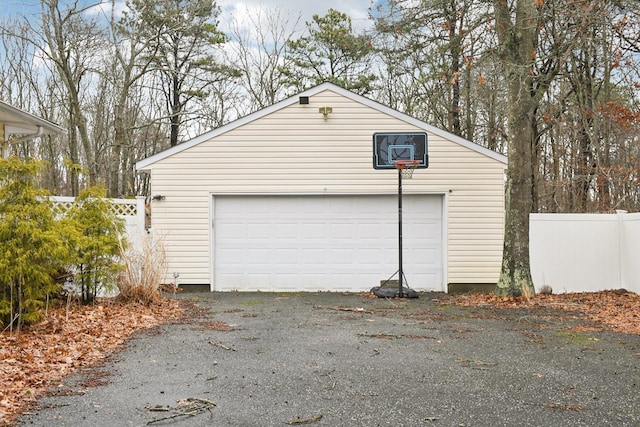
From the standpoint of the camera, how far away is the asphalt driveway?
12.8 feet

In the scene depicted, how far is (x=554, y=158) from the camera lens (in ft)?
63.5

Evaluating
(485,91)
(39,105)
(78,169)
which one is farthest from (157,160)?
(39,105)

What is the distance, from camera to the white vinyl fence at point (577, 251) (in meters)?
11.1

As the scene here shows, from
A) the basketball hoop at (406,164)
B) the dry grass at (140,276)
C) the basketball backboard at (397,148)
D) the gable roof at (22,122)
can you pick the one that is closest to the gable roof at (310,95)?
the basketball backboard at (397,148)

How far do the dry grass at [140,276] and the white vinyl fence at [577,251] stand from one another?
684 cm

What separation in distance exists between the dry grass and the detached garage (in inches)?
97.8

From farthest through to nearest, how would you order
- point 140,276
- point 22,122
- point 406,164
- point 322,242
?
point 322,242 < point 406,164 < point 22,122 < point 140,276

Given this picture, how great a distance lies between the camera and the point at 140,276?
9.05 meters

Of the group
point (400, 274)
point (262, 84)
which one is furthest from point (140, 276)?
point (262, 84)

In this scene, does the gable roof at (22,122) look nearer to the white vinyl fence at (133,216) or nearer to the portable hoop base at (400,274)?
the white vinyl fence at (133,216)

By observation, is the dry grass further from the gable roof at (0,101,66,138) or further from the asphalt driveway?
the gable roof at (0,101,66,138)

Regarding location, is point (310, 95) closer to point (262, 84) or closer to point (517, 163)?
point (517, 163)

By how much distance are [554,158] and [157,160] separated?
1324 centimetres

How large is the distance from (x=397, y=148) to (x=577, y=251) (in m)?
3.90
